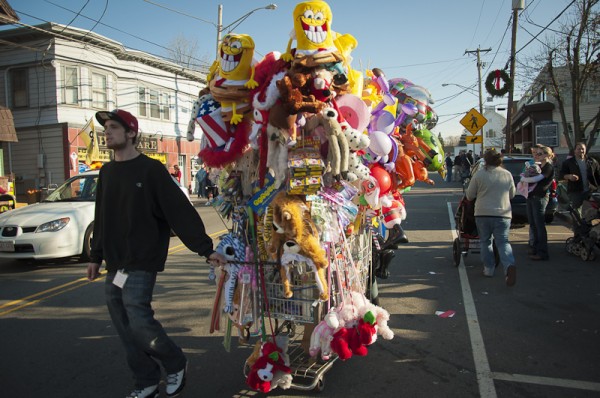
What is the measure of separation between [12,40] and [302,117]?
80.1 feet

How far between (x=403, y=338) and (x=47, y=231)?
21.4 ft

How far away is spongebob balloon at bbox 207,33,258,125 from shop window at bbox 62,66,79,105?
21524mm

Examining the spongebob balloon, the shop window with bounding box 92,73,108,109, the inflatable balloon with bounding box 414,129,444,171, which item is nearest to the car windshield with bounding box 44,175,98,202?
the spongebob balloon

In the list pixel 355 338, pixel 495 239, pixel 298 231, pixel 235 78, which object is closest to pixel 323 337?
pixel 355 338

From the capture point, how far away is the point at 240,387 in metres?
3.63

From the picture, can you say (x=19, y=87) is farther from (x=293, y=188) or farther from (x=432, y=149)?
(x=293, y=188)

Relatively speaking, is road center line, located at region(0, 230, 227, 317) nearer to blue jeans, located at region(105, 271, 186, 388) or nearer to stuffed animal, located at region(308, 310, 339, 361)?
blue jeans, located at region(105, 271, 186, 388)

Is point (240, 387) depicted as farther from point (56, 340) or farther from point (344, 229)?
point (56, 340)

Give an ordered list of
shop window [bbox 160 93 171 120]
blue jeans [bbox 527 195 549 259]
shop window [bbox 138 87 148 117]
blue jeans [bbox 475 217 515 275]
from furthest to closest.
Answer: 1. shop window [bbox 160 93 171 120]
2. shop window [bbox 138 87 148 117]
3. blue jeans [bbox 527 195 549 259]
4. blue jeans [bbox 475 217 515 275]

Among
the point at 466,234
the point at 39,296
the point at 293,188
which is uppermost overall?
the point at 293,188

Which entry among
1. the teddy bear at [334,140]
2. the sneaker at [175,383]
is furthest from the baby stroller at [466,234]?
the sneaker at [175,383]

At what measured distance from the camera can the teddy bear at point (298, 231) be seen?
3.07m

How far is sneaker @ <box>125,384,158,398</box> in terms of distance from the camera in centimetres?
335

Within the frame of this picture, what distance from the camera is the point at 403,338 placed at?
15.3 ft
